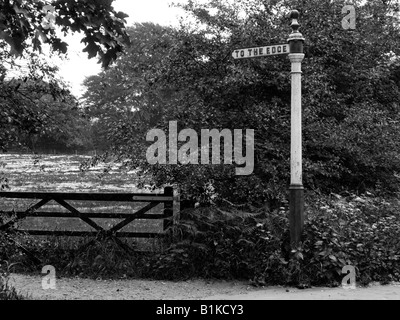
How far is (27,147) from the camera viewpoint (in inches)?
372

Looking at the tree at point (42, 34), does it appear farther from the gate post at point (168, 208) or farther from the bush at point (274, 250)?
the bush at point (274, 250)

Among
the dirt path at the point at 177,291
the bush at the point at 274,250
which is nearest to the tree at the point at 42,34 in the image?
the dirt path at the point at 177,291

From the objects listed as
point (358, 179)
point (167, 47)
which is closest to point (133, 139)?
point (167, 47)

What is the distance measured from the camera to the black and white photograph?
7715 mm

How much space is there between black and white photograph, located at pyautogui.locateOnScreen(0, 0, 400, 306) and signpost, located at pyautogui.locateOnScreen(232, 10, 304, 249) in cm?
2

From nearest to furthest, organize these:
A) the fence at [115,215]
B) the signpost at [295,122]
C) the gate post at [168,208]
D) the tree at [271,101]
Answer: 1. the signpost at [295,122]
2. the fence at [115,215]
3. the gate post at [168,208]
4. the tree at [271,101]

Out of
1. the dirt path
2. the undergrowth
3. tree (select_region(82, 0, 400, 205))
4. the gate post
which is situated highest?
tree (select_region(82, 0, 400, 205))

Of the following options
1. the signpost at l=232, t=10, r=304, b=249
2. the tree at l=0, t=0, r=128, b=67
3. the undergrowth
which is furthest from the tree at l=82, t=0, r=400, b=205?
the tree at l=0, t=0, r=128, b=67

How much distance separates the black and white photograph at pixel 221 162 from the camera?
771cm

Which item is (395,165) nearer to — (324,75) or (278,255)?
(324,75)

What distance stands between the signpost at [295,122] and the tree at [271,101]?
1642 mm

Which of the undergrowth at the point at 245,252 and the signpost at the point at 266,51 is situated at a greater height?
the signpost at the point at 266,51

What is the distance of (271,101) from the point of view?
37.0 ft

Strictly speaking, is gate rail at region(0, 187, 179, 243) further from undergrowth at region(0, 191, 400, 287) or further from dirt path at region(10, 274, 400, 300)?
dirt path at region(10, 274, 400, 300)
